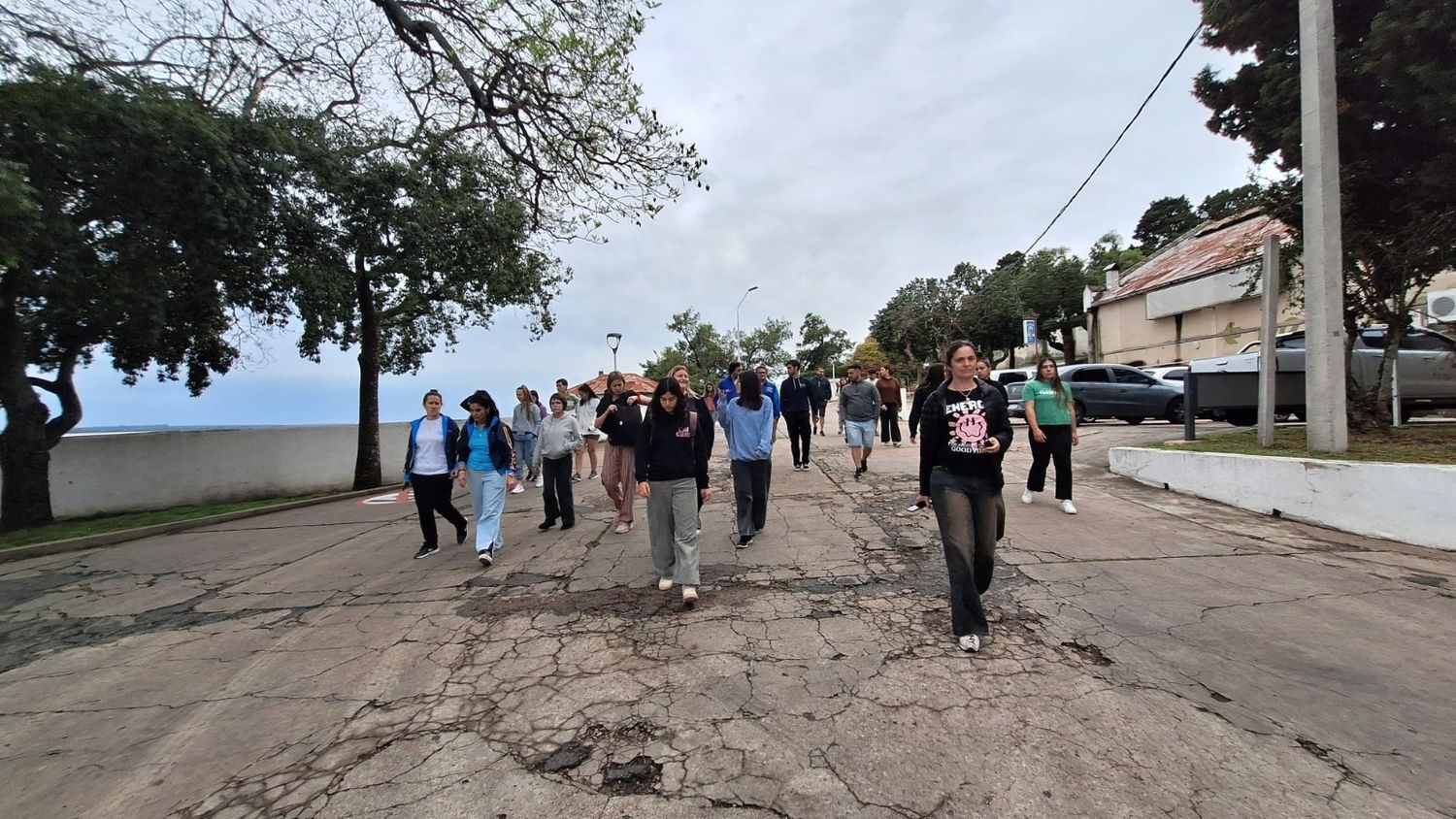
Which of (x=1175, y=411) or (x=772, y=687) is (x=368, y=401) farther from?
(x=1175, y=411)

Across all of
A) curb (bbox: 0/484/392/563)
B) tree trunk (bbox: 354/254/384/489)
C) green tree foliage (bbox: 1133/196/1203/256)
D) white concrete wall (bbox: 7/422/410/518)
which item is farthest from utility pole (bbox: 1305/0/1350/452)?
green tree foliage (bbox: 1133/196/1203/256)

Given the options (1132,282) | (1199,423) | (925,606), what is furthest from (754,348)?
(925,606)

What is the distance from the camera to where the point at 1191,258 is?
2509 cm

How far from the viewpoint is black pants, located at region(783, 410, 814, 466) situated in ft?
30.8

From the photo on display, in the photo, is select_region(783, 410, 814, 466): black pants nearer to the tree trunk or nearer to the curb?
the curb

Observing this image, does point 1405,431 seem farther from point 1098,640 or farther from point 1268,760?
point 1268,760

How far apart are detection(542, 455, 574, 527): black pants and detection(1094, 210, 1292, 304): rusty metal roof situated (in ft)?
78.0

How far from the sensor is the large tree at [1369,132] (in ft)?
20.1

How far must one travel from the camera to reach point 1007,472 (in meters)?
9.00

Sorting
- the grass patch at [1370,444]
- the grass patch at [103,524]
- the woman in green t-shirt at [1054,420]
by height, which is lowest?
the grass patch at [103,524]

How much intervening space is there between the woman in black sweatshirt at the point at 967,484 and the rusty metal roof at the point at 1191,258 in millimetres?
23356

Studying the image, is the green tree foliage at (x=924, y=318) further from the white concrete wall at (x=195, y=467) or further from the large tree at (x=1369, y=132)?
the white concrete wall at (x=195, y=467)

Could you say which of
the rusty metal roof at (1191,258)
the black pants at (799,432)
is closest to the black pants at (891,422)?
the black pants at (799,432)

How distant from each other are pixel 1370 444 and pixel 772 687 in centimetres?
826
